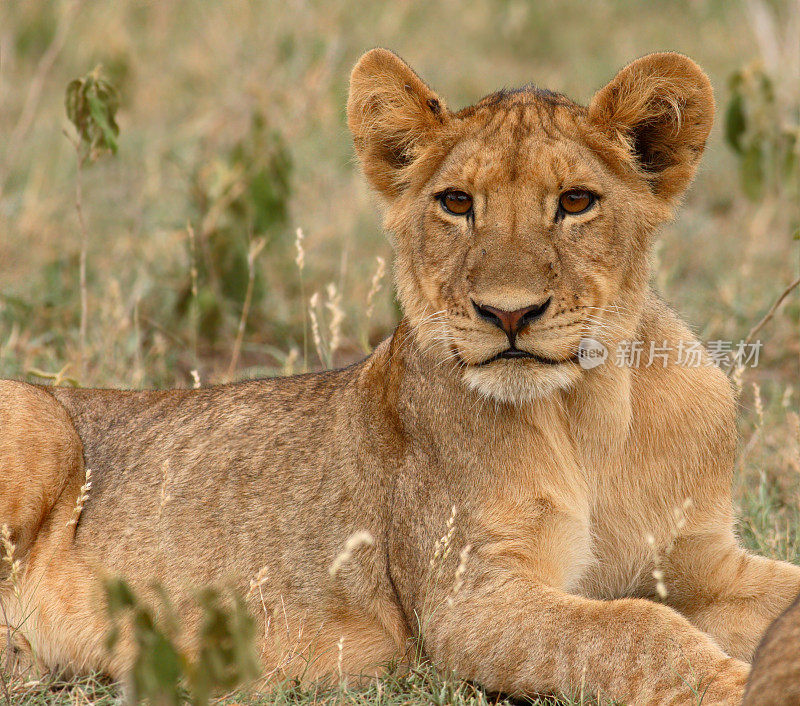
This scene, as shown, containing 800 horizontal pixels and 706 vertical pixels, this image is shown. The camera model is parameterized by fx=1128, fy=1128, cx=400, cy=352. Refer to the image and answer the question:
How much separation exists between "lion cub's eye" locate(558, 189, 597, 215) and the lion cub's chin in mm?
477

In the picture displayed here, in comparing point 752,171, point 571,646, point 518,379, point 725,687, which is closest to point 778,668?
point 725,687

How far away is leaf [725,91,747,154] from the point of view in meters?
6.07

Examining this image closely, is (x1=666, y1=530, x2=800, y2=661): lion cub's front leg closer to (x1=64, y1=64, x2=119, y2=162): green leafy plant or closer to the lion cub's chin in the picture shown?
the lion cub's chin

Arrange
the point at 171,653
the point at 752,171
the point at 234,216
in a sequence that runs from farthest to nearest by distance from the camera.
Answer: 1. the point at 234,216
2. the point at 752,171
3. the point at 171,653

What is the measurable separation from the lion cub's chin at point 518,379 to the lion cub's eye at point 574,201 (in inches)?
18.8

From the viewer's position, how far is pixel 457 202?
3.54 meters

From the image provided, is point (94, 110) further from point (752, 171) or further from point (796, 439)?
point (752, 171)

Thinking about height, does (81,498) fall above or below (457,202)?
below

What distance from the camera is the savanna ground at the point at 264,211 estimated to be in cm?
577

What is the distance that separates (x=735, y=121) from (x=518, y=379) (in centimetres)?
351

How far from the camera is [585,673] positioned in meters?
3.04

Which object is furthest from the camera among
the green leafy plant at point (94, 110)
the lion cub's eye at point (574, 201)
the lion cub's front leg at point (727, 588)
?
the green leafy plant at point (94, 110)

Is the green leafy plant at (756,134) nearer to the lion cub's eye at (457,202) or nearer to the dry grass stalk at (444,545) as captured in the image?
the lion cub's eye at (457,202)

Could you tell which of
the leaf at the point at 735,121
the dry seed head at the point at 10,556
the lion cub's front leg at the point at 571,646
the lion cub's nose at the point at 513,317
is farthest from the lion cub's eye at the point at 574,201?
the leaf at the point at 735,121
